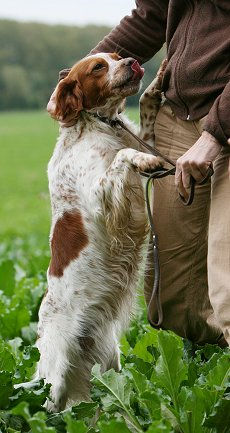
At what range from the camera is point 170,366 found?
4008 mm

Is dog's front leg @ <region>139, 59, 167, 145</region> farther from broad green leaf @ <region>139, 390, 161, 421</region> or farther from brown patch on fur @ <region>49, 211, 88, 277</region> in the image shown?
broad green leaf @ <region>139, 390, 161, 421</region>

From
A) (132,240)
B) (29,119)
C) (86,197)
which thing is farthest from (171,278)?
(29,119)

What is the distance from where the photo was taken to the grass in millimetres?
19969

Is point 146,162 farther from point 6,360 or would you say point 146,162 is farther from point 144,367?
point 6,360

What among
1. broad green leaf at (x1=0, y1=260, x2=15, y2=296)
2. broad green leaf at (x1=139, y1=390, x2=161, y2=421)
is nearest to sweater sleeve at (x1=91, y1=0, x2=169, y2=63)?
broad green leaf at (x1=139, y1=390, x2=161, y2=421)

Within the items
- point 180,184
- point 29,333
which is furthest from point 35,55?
point 180,184

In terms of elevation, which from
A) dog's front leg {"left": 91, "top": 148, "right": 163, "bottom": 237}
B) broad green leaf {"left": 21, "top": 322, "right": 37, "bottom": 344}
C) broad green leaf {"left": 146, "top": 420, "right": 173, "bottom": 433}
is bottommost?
broad green leaf {"left": 21, "top": 322, "right": 37, "bottom": 344}

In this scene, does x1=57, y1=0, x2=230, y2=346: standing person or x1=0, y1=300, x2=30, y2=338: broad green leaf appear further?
x1=0, y1=300, x2=30, y2=338: broad green leaf

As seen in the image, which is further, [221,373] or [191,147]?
[191,147]

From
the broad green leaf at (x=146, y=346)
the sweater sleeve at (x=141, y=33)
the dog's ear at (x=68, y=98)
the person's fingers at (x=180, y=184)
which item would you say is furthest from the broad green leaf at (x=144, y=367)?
the sweater sleeve at (x=141, y=33)

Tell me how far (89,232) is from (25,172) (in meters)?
35.1

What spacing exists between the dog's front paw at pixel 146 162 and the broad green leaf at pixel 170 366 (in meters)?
0.83

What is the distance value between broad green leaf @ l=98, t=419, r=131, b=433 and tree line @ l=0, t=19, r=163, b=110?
3084 inches

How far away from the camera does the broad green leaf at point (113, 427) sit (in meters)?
3.46
